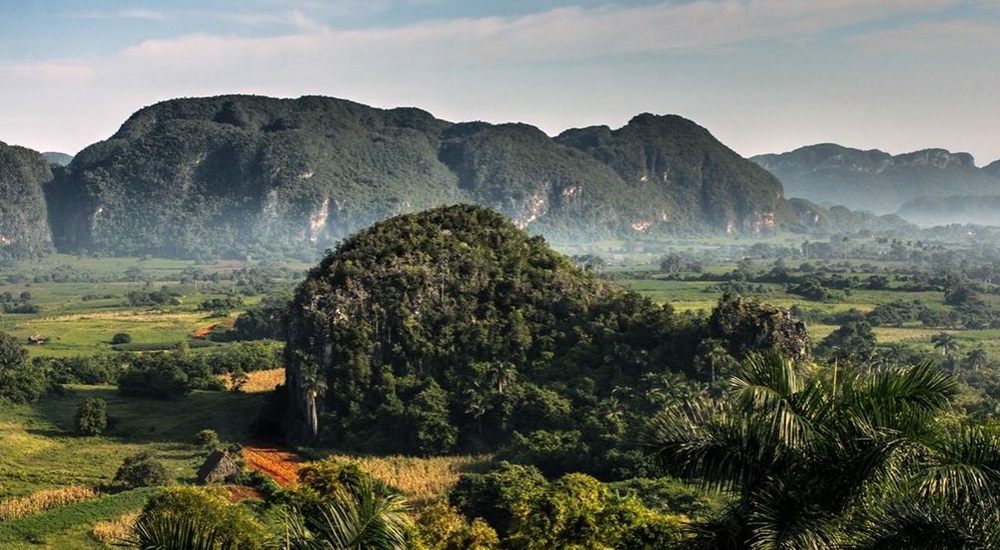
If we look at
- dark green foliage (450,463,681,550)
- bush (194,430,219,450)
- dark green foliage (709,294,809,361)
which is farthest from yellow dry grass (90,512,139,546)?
dark green foliage (709,294,809,361)

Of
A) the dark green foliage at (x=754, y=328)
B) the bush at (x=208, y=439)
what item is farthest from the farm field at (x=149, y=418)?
the dark green foliage at (x=754, y=328)

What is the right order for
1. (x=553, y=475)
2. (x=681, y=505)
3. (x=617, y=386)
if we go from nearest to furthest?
(x=681, y=505) → (x=553, y=475) → (x=617, y=386)

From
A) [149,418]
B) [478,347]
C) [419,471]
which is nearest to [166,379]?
[149,418]

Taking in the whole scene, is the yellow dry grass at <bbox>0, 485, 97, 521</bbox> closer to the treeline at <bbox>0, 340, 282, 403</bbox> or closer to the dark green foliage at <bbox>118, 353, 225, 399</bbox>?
the treeline at <bbox>0, 340, 282, 403</bbox>

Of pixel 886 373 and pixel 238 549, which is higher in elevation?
pixel 886 373

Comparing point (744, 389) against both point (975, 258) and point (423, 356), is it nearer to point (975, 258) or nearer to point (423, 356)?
point (423, 356)

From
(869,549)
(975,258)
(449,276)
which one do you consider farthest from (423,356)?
(975,258)
